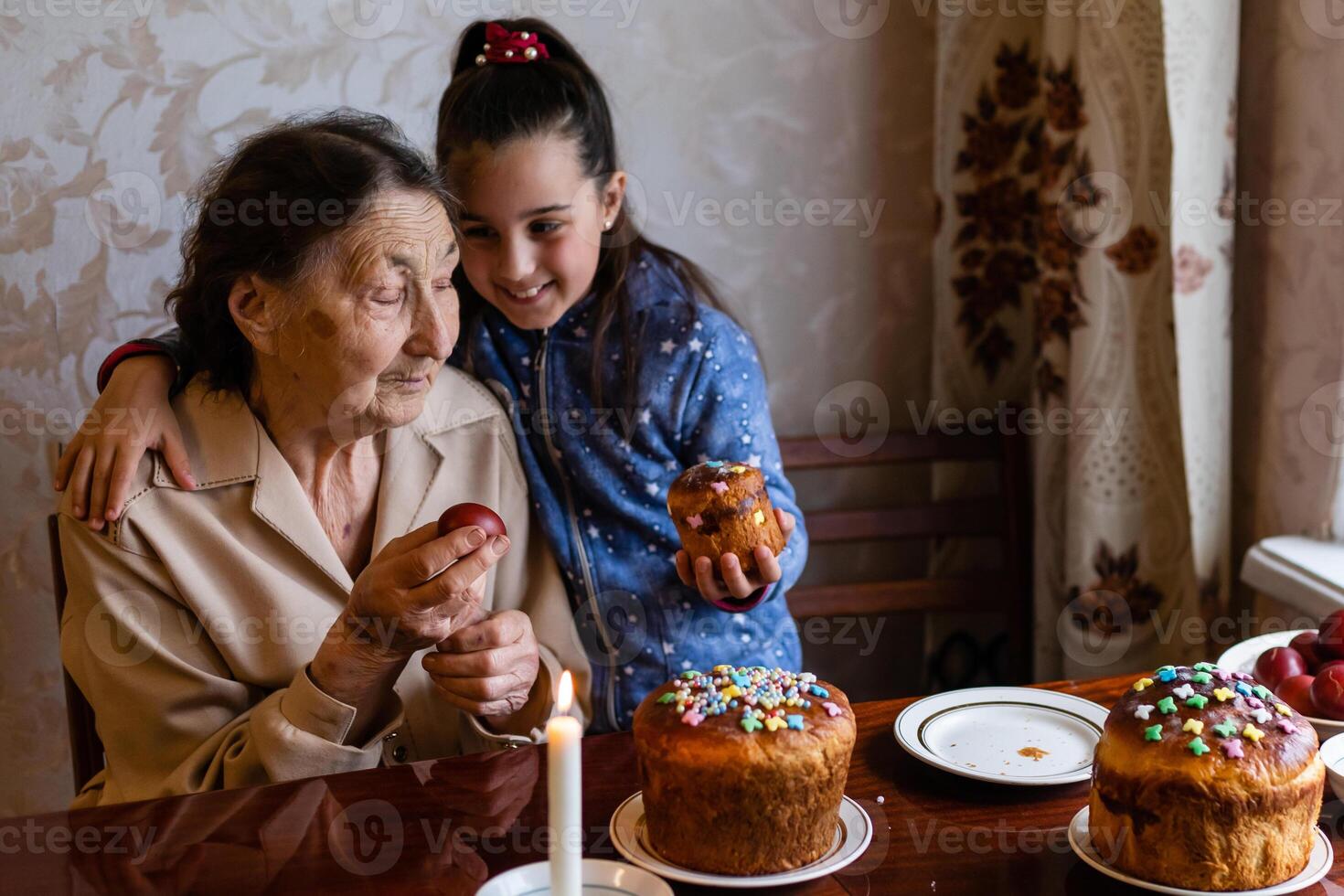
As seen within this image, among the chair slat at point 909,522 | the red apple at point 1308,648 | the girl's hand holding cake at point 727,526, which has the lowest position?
the chair slat at point 909,522

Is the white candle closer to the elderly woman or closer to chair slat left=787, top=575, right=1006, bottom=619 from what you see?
the elderly woman

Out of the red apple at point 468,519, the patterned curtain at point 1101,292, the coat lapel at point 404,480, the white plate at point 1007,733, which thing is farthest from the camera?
the patterned curtain at point 1101,292

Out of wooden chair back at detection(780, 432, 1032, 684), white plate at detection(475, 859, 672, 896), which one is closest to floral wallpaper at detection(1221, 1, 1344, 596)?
wooden chair back at detection(780, 432, 1032, 684)

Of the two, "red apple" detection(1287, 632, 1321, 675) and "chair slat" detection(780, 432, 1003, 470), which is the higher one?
"chair slat" detection(780, 432, 1003, 470)

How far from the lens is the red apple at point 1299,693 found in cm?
131

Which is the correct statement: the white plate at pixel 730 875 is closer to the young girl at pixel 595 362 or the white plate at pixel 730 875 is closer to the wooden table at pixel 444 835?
the wooden table at pixel 444 835

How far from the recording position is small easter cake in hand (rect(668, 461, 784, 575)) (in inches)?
58.9

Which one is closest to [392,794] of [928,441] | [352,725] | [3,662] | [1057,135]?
[352,725]

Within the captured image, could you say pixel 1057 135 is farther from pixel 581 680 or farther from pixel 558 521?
pixel 581 680

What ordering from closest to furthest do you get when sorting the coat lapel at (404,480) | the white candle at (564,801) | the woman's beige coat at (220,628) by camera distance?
1. the white candle at (564,801)
2. the woman's beige coat at (220,628)
3. the coat lapel at (404,480)

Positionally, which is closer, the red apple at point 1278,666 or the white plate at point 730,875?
the white plate at point 730,875

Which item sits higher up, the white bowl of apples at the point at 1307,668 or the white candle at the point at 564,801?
the white candle at the point at 564,801

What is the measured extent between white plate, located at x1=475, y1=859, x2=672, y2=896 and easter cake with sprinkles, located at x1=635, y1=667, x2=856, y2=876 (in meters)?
0.07

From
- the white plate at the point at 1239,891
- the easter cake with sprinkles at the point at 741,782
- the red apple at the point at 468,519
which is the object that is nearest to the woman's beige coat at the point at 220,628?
the red apple at the point at 468,519
